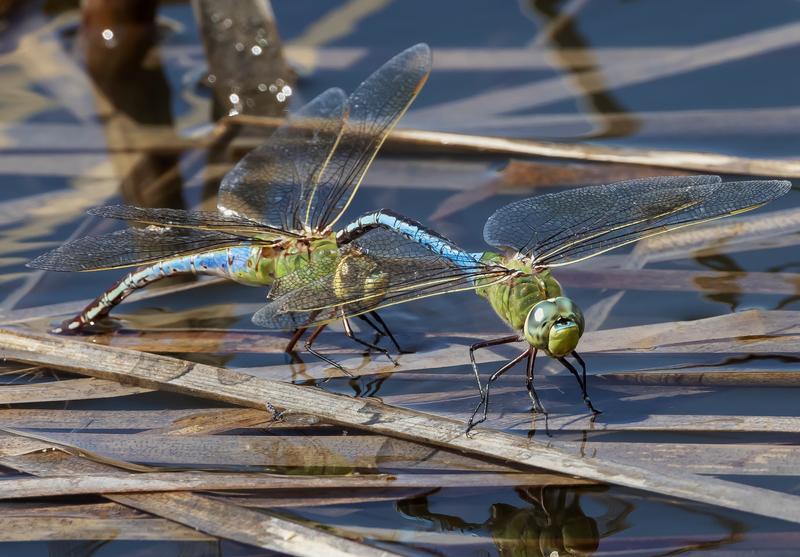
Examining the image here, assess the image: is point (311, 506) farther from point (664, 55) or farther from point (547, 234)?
point (664, 55)

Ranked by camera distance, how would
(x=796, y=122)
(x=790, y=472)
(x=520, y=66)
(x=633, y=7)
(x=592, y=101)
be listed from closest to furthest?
(x=790, y=472) < (x=796, y=122) < (x=592, y=101) < (x=520, y=66) < (x=633, y=7)

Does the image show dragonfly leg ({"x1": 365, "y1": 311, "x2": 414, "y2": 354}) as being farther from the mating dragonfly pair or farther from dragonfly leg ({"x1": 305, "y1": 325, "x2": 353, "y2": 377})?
dragonfly leg ({"x1": 305, "y1": 325, "x2": 353, "y2": 377})

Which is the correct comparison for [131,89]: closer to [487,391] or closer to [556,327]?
[487,391]

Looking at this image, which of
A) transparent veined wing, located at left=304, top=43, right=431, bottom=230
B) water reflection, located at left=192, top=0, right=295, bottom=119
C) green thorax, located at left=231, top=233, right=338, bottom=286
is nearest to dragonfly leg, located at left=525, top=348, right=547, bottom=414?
green thorax, located at left=231, top=233, right=338, bottom=286

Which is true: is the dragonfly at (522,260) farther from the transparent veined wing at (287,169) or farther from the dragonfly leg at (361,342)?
the transparent veined wing at (287,169)

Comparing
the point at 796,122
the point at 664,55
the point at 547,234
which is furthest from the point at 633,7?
the point at 547,234

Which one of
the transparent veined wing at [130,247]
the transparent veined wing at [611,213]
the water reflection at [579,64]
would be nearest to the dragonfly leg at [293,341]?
the transparent veined wing at [130,247]
